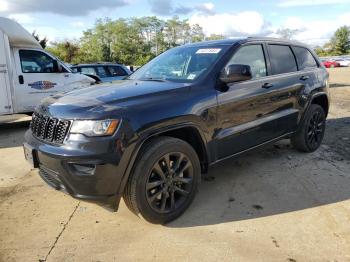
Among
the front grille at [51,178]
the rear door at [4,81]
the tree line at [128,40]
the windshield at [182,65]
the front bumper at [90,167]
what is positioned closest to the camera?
the front bumper at [90,167]

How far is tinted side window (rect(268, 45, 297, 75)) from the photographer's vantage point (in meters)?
4.89

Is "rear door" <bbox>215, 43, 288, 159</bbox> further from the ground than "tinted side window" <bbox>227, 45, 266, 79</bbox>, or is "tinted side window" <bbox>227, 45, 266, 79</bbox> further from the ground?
"tinted side window" <bbox>227, 45, 266, 79</bbox>

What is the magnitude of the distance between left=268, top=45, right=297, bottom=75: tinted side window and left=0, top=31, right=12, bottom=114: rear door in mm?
6292

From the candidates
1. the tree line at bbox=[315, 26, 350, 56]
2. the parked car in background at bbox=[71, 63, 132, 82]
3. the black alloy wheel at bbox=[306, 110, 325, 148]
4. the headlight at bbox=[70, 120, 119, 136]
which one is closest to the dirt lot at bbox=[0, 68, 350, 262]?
the black alloy wheel at bbox=[306, 110, 325, 148]

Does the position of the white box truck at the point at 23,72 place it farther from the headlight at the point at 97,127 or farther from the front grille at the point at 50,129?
the headlight at the point at 97,127

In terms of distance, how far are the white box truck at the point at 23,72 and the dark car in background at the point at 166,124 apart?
4.99m

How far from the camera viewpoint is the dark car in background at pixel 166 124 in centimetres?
311

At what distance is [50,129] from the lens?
3.37 m

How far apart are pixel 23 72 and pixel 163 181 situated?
6655 millimetres

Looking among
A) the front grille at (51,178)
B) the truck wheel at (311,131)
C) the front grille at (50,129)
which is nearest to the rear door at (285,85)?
the truck wheel at (311,131)

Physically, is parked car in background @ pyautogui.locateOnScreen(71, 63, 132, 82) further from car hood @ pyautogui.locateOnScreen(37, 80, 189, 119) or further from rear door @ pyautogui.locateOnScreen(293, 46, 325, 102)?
car hood @ pyautogui.locateOnScreen(37, 80, 189, 119)

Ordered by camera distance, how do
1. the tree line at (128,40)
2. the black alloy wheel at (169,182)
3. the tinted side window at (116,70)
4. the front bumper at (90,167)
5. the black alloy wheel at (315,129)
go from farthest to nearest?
the tree line at (128,40) → the tinted side window at (116,70) → the black alloy wheel at (315,129) → the black alloy wheel at (169,182) → the front bumper at (90,167)

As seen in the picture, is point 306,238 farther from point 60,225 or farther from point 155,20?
point 155,20

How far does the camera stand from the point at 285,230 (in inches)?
136
